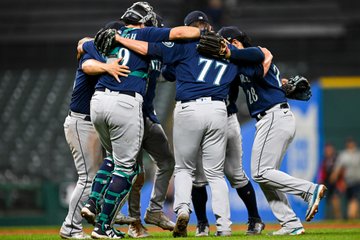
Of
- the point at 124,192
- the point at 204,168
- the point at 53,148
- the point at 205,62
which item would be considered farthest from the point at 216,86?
the point at 53,148

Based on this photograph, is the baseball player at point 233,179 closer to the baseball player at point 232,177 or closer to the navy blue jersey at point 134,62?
the baseball player at point 232,177

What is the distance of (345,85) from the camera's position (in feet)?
50.5

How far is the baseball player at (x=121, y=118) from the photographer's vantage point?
21.3 ft

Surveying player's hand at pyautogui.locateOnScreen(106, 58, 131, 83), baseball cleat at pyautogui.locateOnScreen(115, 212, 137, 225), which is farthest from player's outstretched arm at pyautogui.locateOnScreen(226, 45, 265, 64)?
baseball cleat at pyautogui.locateOnScreen(115, 212, 137, 225)


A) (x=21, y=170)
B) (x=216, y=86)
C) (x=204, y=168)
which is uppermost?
(x=216, y=86)

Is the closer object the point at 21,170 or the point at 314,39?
the point at 21,170

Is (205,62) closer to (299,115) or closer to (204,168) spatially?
(204,168)

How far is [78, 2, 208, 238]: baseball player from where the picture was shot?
6492mm

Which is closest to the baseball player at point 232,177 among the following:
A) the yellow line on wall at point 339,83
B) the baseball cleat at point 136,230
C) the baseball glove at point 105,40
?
the baseball cleat at point 136,230

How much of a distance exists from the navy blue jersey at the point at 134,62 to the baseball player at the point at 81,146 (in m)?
0.37

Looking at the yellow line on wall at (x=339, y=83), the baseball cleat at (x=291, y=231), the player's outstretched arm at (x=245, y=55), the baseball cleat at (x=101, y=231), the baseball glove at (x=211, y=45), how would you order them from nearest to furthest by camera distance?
the baseball cleat at (x=101, y=231), the baseball glove at (x=211, y=45), the player's outstretched arm at (x=245, y=55), the baseball cleat at (x=291, y=231), the yellow line on wall at (x=339, y=83)

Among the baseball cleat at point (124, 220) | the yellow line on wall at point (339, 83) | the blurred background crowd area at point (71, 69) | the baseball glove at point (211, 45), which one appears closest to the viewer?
the baseball glove at point (211, 45)

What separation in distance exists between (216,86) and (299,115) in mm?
8501

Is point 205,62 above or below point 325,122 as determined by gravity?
above
